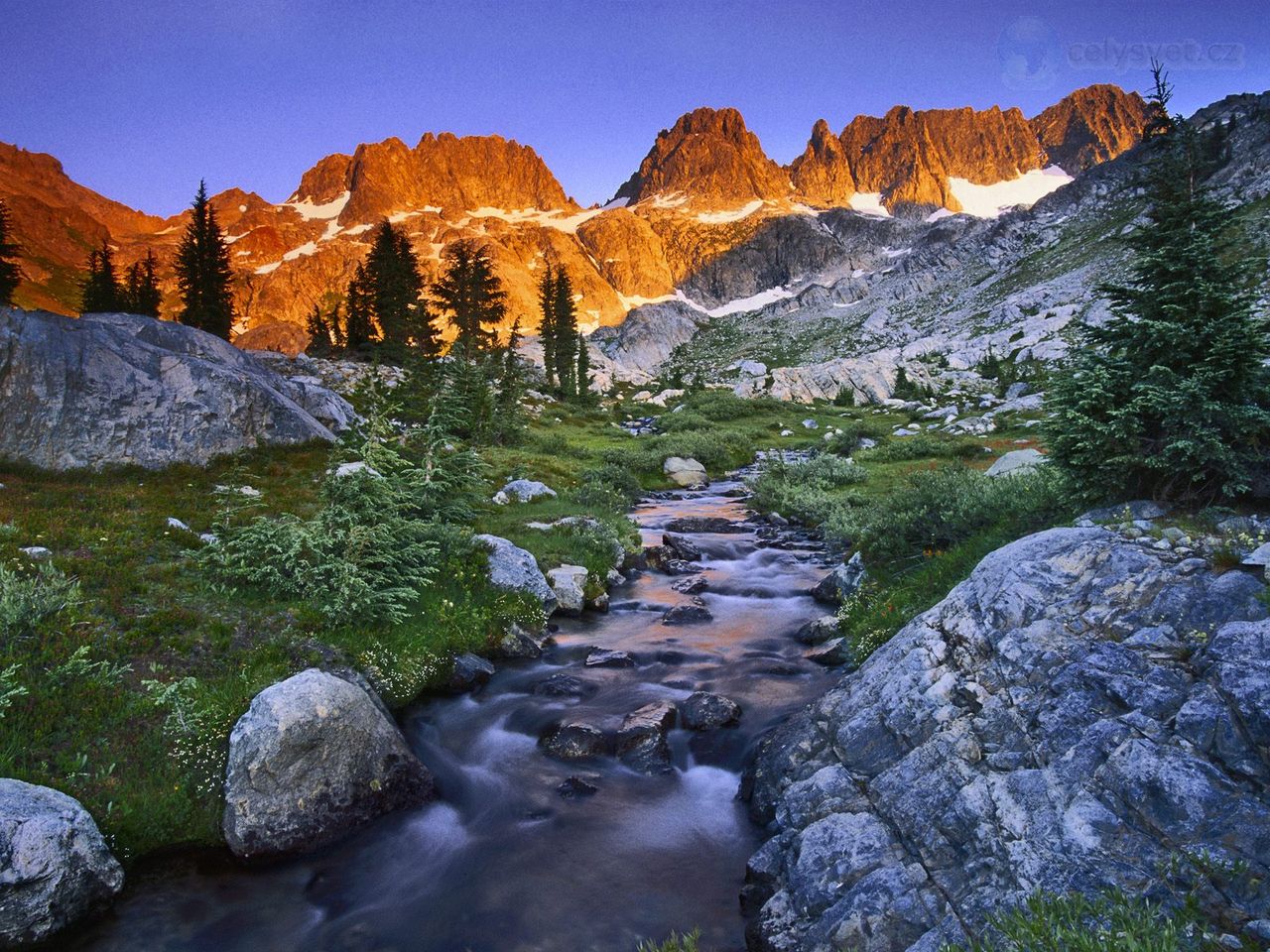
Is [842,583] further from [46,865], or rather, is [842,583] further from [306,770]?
[46,865]

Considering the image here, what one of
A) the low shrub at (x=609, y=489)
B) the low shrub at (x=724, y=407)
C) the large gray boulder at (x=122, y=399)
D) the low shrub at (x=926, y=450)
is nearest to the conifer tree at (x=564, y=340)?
the low shrub at (x=724, y=407)

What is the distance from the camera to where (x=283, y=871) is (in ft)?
27.2

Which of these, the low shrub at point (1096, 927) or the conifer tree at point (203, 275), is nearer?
the low shrub at point (1096, 927)

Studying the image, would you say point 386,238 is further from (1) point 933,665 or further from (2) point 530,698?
(1) point 933,665

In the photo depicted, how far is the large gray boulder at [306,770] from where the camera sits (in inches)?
332

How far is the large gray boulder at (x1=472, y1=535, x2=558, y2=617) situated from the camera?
15.9 m

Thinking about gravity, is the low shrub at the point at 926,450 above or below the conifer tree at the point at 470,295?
below

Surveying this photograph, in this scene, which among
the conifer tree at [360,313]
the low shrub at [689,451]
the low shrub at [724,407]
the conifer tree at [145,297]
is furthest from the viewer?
the conifer tree at [145,297]

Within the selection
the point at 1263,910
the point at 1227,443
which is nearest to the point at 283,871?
the point at 1263,910

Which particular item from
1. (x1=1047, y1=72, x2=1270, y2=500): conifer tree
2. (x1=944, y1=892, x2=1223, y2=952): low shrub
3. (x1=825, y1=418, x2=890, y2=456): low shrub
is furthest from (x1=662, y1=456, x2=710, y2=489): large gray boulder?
(x1=944, y1=892, x2=1223, y2=952): low shrub

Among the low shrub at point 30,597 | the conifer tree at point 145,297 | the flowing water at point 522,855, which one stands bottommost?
the flowing water at point 522,855

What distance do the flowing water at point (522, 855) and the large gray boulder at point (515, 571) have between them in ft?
7.38

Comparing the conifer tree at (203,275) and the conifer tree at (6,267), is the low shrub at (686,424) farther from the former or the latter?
the conifer tree at (6,267)

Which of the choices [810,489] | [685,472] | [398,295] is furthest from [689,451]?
[398,295]
